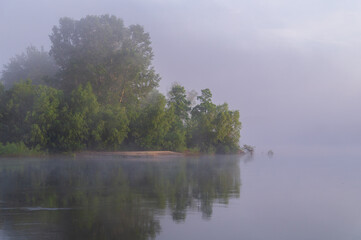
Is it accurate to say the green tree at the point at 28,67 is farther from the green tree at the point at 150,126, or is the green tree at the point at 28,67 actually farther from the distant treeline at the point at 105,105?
the green tree at the point at 150,126

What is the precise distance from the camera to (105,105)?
125 feet

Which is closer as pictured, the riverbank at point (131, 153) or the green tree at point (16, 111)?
the green tree at point (16, 111)

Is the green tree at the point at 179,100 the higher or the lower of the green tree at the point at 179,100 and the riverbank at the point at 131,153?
the higher

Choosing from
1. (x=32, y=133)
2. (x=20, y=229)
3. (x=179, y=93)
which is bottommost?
(x=20, y=229)

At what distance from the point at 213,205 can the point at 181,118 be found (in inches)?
1552

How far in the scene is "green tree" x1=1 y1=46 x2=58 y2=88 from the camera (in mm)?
56312

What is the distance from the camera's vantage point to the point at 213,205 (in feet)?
28.3

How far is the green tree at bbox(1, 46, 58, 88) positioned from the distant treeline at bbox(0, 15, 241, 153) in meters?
4.31

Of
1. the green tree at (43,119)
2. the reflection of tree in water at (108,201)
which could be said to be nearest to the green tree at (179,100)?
the green tree at (43,119)

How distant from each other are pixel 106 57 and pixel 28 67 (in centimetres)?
2329

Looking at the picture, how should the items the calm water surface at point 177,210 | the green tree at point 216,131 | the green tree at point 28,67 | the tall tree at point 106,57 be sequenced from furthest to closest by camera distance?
the green tree at point 28,67
the green tree at point 216,131
the tall tree at point 106,57
the calm water surface at point 177,210

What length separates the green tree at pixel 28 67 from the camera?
5631cm

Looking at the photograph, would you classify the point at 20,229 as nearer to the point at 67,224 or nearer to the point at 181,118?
the point at 67,224

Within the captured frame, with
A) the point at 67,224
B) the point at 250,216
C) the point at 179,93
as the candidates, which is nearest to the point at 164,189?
the point at 250,216
